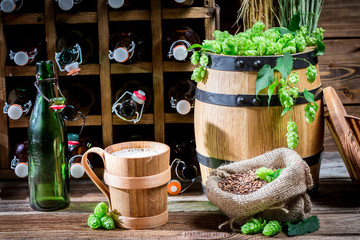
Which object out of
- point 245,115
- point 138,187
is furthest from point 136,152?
point 245,115

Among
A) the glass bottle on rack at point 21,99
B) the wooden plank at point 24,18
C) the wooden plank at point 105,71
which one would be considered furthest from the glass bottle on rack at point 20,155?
the wooden plank at point 24,18

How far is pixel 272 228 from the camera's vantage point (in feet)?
5.71

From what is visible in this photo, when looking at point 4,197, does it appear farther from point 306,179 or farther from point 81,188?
point 306,179

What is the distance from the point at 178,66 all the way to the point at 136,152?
57 centimetres

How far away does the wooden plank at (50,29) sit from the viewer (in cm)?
231

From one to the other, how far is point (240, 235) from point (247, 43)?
0.76 metres

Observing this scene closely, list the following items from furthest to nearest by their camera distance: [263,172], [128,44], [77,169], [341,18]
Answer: [341,18] < [128,44] < [77,169] < [263,172]

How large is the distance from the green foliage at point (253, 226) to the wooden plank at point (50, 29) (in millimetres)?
1243

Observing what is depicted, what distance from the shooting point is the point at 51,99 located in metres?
2.02

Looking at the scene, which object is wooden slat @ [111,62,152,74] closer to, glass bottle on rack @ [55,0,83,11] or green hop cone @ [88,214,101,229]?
glass bottle on rack @ [55,0,83,11]

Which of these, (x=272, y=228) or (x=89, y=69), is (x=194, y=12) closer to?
(x=89, y=69)

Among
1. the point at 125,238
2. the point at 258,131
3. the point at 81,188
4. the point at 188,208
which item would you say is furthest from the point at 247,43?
the point at 81,188

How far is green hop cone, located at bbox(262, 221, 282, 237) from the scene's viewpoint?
1.74 meters

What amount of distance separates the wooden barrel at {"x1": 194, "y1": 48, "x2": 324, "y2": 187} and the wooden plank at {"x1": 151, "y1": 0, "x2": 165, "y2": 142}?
0.35m
